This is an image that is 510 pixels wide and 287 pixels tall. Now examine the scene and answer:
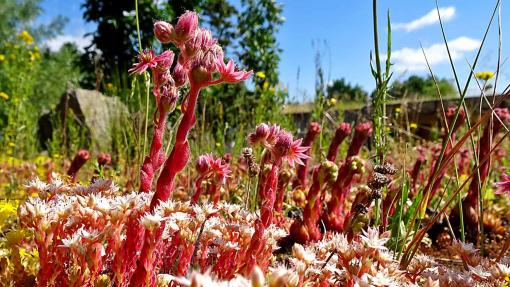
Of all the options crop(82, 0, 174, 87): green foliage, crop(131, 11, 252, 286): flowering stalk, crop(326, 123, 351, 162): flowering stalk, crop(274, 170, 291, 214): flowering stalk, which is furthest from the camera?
crop(82, 0, 174, 87): green foliage

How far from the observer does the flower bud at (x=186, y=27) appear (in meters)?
1.06

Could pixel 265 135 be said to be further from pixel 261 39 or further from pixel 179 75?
pixel 261 39

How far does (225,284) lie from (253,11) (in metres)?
9.20

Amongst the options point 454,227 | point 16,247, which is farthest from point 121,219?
point 454,227

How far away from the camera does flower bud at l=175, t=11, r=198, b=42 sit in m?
1.06

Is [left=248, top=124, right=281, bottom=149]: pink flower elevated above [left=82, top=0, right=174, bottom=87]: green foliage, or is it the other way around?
[left=82, top=0, right=174, bottom=87]: green foliage

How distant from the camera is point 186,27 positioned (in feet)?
3.48

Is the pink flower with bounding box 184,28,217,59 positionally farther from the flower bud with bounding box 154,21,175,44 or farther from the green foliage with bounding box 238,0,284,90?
the green foliage with bounding box 238,0,284,90

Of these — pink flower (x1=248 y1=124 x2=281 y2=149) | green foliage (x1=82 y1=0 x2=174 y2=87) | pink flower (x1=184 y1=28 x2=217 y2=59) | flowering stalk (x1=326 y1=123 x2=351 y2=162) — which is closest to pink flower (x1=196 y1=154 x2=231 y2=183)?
pink flower (x1=248 y1=124 x2=281 y2=149)

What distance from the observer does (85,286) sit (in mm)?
1058

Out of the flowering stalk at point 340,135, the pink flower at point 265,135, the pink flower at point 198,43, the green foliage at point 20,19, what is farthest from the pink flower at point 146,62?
the green foliage at point 20,19

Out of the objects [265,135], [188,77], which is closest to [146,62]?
[188,77]

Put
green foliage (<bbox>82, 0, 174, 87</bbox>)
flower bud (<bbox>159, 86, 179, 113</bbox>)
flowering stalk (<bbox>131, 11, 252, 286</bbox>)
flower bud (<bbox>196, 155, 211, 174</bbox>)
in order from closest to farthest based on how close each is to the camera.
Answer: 1. flowering stalk (<bbox>131, 11, 252, 286</bbox>)
2. flower bud (<bbox>159, 86, 179, 113</bbox>)
3. flower bud (<bbox>196, 155, 211, 174</bbox>)
4. green foliage (<bbox>82, 0, 174, 87</bbox>)

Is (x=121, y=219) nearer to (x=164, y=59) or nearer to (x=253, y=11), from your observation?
(x=164, y=59)
